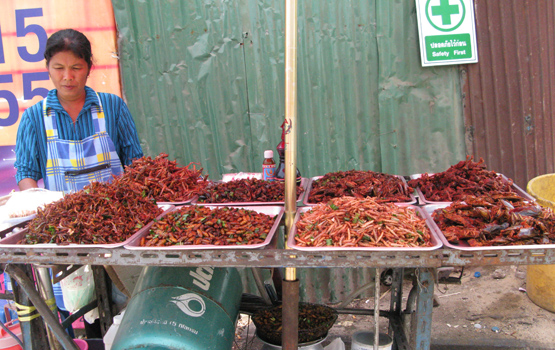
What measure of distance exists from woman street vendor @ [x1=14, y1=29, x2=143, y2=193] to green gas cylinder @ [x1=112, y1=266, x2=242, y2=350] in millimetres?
1298

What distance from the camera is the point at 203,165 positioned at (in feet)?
15.4

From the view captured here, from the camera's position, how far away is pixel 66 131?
333cm

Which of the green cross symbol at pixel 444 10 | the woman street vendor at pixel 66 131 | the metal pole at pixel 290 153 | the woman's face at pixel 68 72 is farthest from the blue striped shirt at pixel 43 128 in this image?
the green cross symbol at pixel 444 10

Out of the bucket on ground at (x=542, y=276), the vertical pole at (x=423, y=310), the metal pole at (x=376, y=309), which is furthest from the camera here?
the bucket on ground at (x=542, y=276)

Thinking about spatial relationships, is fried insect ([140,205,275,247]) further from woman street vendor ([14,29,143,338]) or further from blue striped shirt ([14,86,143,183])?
blue striped shirt ([14,86,143,183])

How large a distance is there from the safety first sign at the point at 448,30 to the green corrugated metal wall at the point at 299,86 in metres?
0.10

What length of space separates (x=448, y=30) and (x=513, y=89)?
0.93 meters

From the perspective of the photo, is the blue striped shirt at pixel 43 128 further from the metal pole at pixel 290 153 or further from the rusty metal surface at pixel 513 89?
the rusty metal surface at pixel 513 89

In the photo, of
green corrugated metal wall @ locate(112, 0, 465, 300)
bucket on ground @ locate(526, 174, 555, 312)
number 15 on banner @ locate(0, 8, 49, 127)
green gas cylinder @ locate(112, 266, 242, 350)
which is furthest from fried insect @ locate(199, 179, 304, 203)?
number 15 on banner @ locate(0, 8, 49, 127)

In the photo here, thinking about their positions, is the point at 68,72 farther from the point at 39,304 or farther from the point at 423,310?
the point at 423,310

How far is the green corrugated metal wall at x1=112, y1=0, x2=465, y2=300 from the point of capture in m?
4.26

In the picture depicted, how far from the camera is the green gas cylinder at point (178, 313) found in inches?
88.4

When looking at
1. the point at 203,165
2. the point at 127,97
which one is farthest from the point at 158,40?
the point at 203,165

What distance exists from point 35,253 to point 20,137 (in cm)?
158
